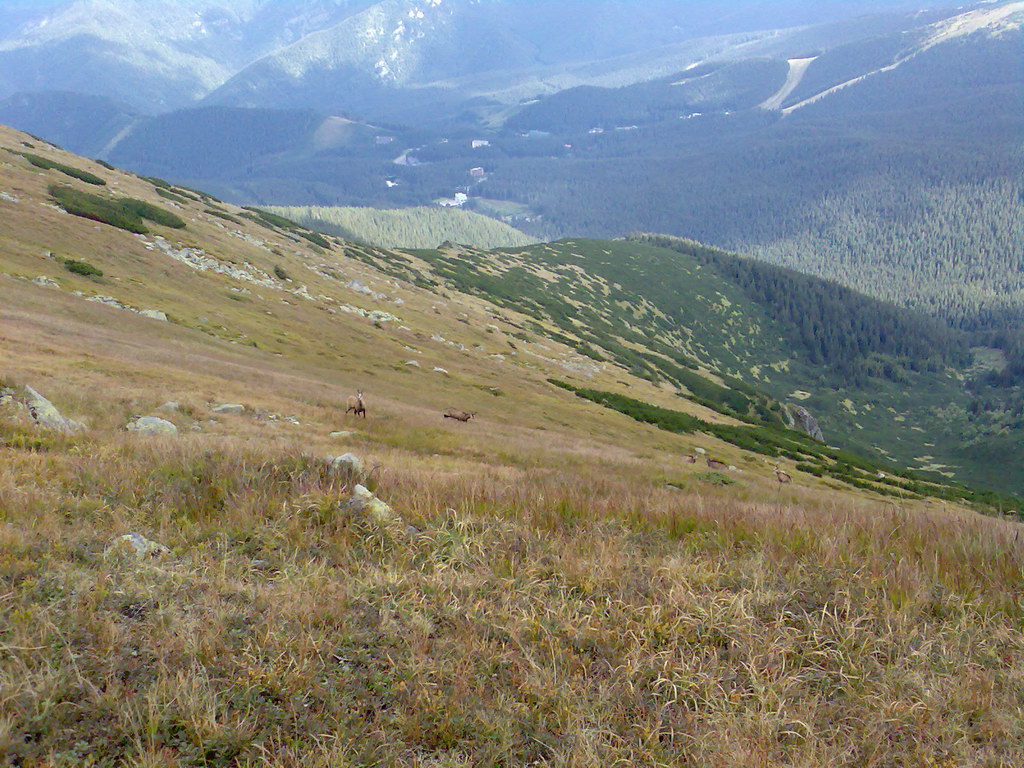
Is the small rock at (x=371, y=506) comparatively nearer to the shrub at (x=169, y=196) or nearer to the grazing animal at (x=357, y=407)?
the grazing animal at (x=357, y=407)

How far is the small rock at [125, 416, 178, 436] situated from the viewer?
38.4 ft

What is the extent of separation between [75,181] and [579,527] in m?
Result: 57.0

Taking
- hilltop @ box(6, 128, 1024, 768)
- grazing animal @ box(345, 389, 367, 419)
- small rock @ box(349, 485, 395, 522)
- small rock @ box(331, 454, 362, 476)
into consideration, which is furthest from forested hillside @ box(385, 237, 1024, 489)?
small rock @ box(349, 485, 395, 522)

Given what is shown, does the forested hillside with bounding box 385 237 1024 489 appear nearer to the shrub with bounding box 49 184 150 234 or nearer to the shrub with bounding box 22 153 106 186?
the shrub with bounding box 22 153 106 186

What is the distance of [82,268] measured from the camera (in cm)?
3048

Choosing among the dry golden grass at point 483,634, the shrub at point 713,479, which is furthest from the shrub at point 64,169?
the shrub at point 713,479

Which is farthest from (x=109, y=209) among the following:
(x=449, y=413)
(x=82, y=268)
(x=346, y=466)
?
(x=346, y=466)

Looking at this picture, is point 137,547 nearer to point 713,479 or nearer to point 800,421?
point 713,479

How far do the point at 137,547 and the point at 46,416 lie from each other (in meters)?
6.97

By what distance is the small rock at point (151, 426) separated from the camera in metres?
11.7

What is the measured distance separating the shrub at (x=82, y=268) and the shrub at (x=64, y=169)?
22123 millimetres

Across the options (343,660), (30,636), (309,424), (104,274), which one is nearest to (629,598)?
(343,660)

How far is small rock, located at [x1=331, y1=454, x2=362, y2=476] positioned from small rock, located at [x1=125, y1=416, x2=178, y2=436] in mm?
6014

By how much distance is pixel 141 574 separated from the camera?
4.66m
